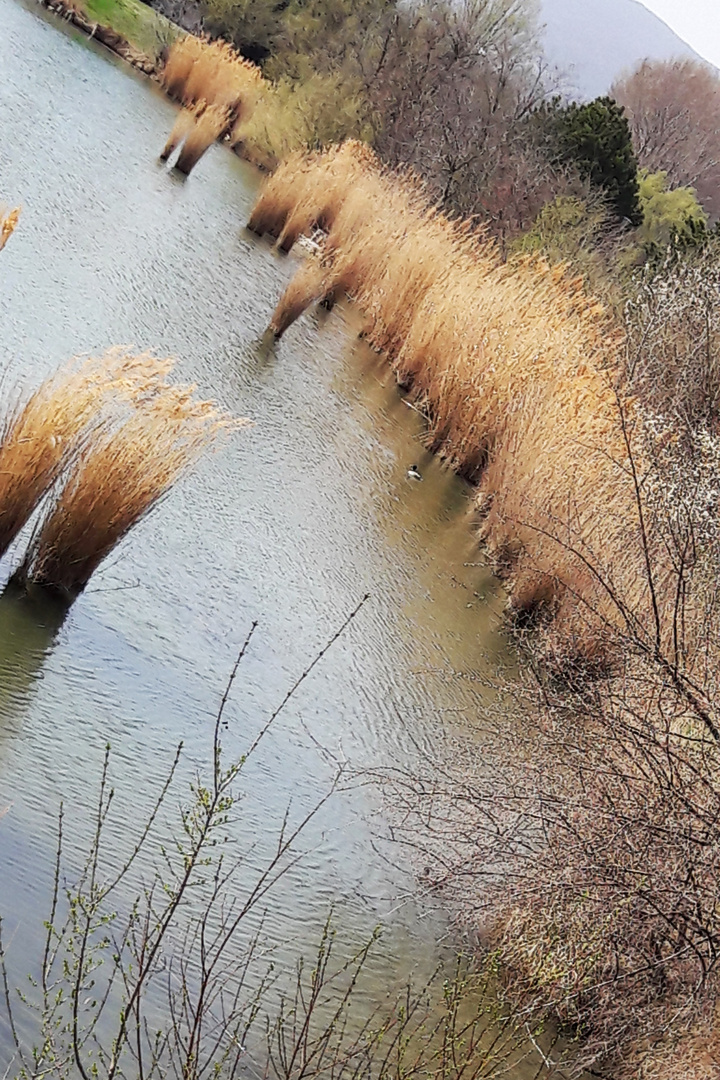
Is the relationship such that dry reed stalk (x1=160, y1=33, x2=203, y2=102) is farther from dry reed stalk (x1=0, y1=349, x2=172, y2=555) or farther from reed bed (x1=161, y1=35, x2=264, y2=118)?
dry reed stalk (x1=0, y1=349, x2=172, y2=555)

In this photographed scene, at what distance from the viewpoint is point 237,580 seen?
660 cm

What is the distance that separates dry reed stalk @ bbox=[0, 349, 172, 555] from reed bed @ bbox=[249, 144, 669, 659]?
2.63 meters

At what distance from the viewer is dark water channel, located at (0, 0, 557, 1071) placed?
4.70m

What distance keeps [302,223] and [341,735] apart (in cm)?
960

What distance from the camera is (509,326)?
11.4 metres

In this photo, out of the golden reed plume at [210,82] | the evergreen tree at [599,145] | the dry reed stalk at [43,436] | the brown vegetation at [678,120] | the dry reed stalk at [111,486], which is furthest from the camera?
the brown vegetation at [678,120]

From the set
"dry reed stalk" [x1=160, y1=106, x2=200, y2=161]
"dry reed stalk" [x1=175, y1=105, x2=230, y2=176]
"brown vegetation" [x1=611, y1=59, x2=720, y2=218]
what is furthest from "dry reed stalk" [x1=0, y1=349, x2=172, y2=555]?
"brown vegetation" [x1=611, y1=59, x2=720, y2=218]

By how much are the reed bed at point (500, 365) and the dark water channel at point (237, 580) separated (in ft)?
1.13

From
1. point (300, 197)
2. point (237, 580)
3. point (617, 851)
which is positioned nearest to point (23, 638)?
point (237, 580)

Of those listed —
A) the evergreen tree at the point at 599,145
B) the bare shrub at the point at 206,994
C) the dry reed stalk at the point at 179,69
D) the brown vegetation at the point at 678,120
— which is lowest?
the bare shrub at the point at 206,994

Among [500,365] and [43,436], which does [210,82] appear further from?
[43,436]

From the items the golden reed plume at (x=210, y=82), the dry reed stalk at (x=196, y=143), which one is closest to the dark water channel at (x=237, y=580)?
the dry reed stalk at (x=196, y=143)

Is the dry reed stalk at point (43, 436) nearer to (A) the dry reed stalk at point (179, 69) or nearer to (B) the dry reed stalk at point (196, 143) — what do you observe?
(B) the dry reed stalk at point (196, 143)

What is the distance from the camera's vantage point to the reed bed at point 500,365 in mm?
8342
